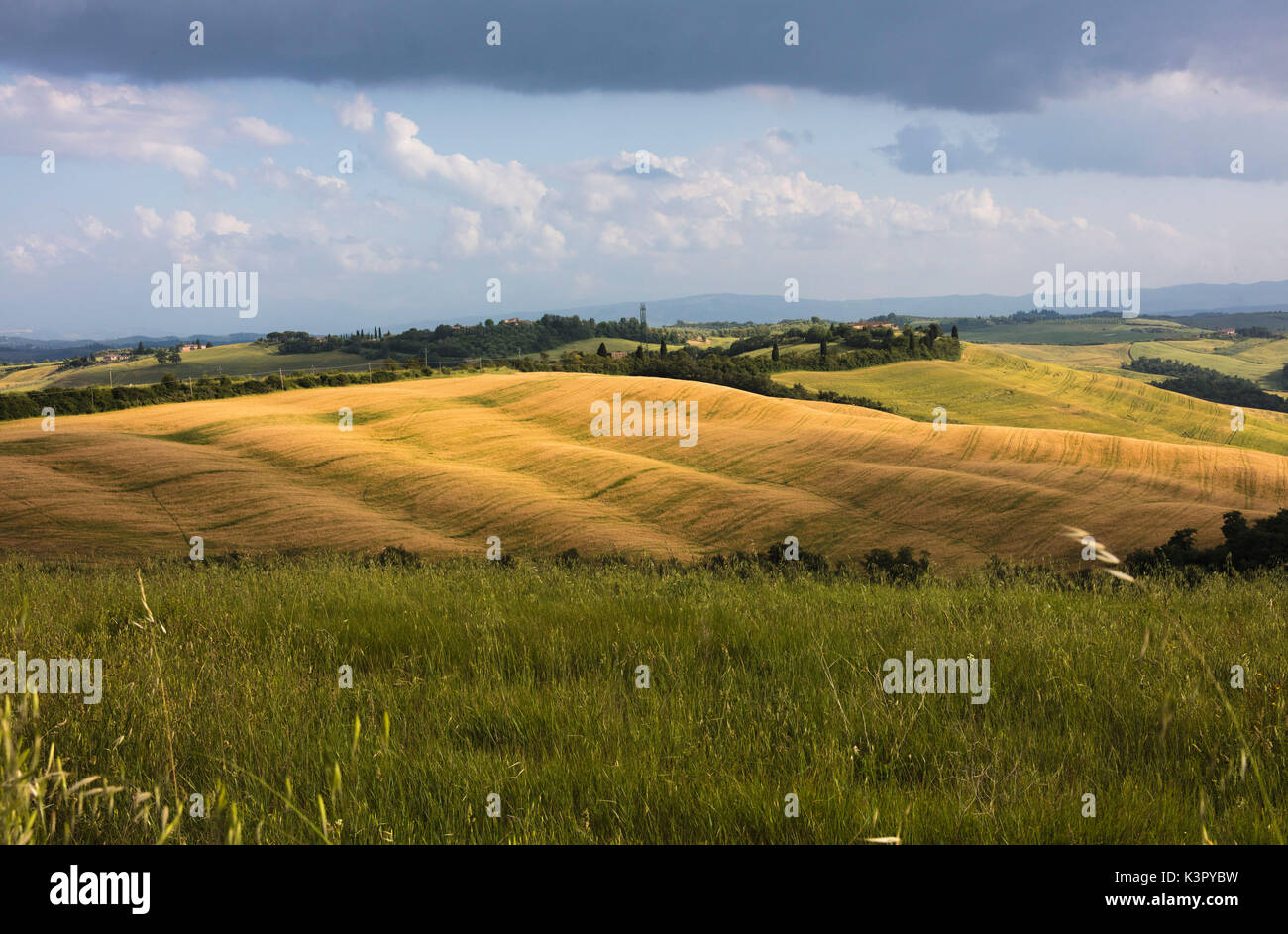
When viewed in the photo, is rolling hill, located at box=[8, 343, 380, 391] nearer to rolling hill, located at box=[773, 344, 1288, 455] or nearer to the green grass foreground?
rolling hill, located at box=[773, 344, 1288, 455]

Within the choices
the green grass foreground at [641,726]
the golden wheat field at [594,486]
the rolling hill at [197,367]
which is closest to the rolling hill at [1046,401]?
the golden wheat field at [594,486]

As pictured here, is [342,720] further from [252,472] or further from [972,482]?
[252,472]

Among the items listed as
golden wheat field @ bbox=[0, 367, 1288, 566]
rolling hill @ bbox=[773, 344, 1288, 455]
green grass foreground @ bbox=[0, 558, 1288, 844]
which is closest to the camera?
green grass foreground @ bbox=[0, 558, 1288, 844]

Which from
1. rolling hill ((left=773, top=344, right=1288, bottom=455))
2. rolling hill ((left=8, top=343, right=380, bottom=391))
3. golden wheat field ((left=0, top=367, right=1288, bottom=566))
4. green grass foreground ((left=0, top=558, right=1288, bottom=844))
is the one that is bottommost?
golden wheat field ((left=0, top=367, right=1288, bottom=566))

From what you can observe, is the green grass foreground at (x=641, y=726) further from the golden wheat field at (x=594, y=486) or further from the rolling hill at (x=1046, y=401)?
the rolling hill at (x=1046, y=401)

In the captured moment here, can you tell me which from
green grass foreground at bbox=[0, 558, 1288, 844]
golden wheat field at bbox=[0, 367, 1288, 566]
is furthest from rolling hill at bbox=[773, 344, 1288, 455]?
green grass foreground at bbox=[0, 558, 1288, 844]

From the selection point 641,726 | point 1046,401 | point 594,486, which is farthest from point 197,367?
point 641,726
